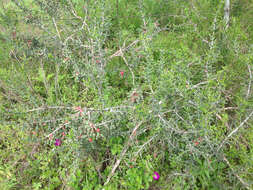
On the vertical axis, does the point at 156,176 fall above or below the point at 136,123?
below

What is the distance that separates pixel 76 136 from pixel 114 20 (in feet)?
6.71

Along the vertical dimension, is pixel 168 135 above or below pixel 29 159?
above

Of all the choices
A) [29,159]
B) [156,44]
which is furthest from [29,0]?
[29,159]

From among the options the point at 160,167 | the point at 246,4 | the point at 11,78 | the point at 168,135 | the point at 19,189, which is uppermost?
the point at 246,4

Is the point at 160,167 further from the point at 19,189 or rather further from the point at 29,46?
the point at 29,46

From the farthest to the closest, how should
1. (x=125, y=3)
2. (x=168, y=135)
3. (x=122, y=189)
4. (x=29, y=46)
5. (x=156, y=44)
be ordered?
1. (x=125, y=3)
2. (x=156, y=44)
3. (x=29, y=46)
4. (x=122, y=189)
5. (x=168, y=135)

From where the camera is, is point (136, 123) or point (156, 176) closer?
point (136, 123)

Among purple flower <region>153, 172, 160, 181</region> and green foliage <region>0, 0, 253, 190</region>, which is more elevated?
green foliage <region>0, 0, 253, 190</region>

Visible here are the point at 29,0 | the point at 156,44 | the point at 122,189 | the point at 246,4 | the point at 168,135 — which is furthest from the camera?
the point at 29,0

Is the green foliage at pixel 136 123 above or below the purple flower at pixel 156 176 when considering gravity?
above

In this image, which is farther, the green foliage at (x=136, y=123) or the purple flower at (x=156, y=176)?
the purple flower at (x=156, y=176)

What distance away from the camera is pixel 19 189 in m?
1.81

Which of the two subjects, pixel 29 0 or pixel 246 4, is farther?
pixel 29 0

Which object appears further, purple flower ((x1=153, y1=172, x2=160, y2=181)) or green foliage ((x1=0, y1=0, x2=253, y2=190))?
purple flower ((x1=153, y1=172, x2=160, y2=181))
